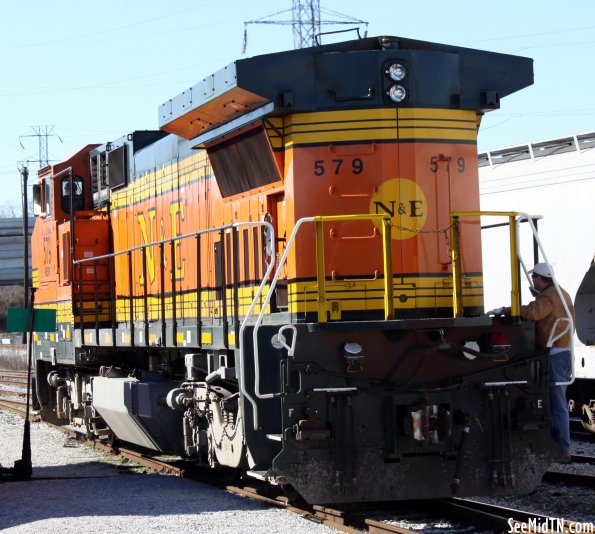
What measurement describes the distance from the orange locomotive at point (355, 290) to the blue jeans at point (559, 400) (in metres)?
0.19

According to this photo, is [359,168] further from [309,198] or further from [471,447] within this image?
[471,447]

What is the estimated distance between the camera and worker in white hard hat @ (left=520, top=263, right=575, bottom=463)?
8.48 m

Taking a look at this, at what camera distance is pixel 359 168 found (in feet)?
28.6

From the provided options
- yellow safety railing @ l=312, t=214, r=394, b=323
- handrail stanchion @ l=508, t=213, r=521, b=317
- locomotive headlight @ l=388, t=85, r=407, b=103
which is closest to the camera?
yellow safety railing @ l=312, t=214, r=394, b=323

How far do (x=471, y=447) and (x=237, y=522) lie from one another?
6.19 ft

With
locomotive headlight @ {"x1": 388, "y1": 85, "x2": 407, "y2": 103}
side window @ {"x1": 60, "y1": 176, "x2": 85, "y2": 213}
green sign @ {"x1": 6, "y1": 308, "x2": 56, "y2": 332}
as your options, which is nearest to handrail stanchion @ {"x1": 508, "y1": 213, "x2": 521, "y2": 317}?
locomotive headlight @ {"x1": 388, "y1": 85, "x2": 407, "y2": 103}

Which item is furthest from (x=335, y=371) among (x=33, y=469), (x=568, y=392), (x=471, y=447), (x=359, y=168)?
(x=568, y=392)

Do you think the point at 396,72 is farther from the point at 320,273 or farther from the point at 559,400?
the point at 559,400

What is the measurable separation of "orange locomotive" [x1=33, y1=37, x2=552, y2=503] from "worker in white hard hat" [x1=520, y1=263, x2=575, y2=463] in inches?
5.9

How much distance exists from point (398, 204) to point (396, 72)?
1061mm

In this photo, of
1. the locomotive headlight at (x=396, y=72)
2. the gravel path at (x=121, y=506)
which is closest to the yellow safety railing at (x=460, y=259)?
the locomotive headlight at (x=396, y=72)

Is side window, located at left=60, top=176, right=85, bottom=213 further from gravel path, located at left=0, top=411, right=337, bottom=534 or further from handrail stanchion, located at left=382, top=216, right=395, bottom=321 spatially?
handrail stanchion, located at left=382, top=216, right=395, bottom=321

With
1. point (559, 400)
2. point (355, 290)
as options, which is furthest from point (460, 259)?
point (559, 400)

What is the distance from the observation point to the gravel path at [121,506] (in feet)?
26.8
